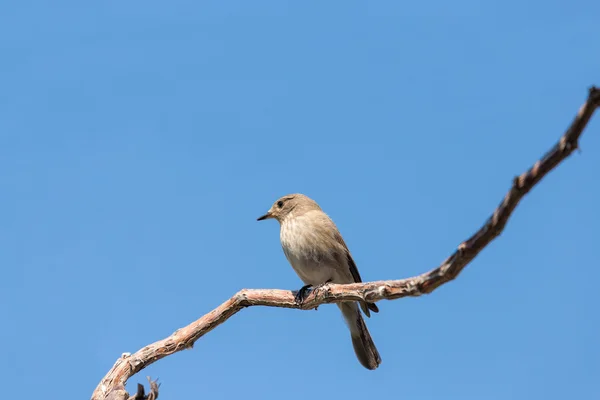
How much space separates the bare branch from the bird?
0.99 meters

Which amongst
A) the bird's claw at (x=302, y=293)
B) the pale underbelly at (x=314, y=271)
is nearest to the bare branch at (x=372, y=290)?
the bird's claw at (x=302, y=293)

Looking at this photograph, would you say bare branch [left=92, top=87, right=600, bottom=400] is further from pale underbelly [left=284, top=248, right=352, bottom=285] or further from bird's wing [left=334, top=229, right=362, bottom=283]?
bird's wing [left=334, top=229, right=362, bottom=283]

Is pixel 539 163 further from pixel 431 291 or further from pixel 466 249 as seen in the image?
pixel 431 291

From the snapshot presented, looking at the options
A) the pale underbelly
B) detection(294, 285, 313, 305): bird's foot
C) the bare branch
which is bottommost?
the bare branch

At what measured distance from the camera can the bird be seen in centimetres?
844

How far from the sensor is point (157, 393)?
6.27 m

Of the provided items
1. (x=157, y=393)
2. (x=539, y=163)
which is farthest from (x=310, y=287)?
(x=539, y=163)

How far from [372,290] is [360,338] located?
101 inches

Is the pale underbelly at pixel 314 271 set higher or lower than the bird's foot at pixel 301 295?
higher

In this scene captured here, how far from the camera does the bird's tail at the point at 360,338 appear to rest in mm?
8648

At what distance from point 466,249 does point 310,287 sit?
3.08m

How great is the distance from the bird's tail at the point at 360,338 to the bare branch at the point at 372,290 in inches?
57.5

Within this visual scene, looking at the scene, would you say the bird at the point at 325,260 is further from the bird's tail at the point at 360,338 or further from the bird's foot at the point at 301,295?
the bird's foot at the point at 301,295

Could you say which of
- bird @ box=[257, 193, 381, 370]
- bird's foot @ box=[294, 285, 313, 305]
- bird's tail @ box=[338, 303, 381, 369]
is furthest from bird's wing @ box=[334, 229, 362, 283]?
bird's foot @ box=[294, 285, 313, 305]
